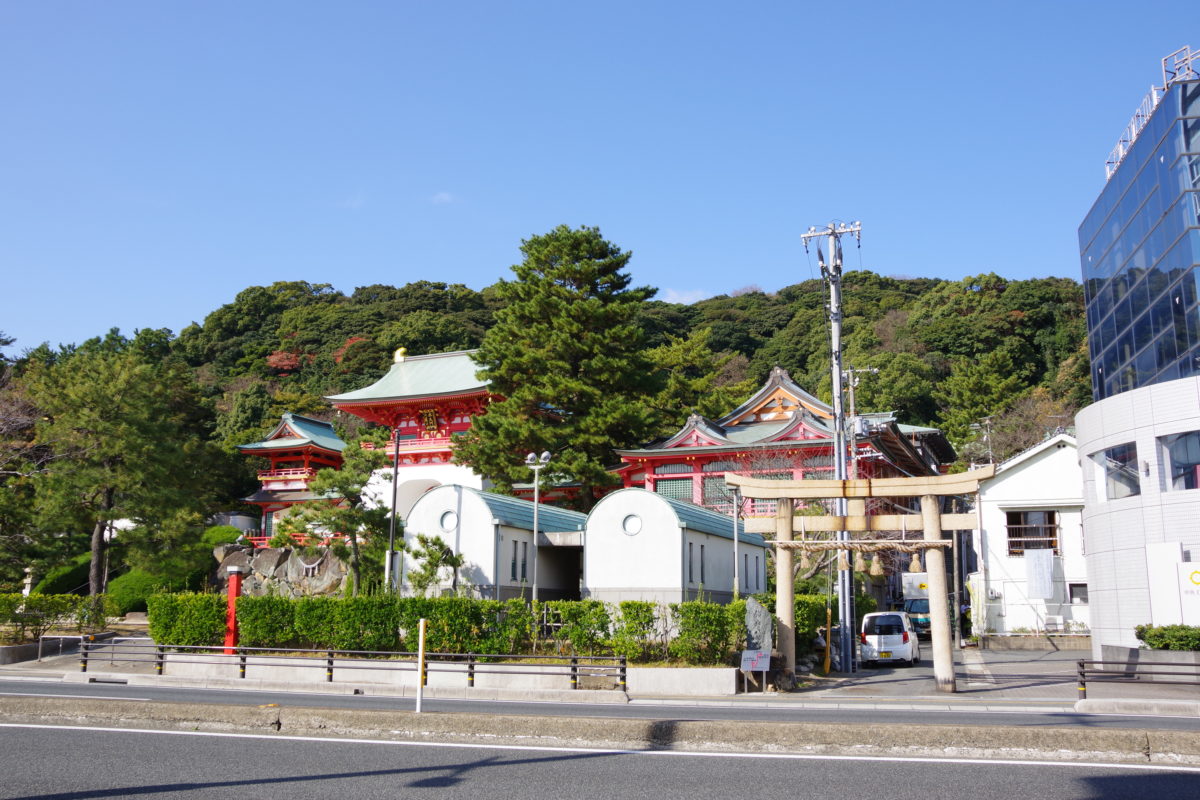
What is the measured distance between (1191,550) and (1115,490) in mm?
2452

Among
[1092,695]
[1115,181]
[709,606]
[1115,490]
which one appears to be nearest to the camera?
[1092,695]

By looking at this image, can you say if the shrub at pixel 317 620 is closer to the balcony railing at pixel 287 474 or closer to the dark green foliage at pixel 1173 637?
the dark green foliage at pixel 1173 637

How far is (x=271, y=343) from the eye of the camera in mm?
84750

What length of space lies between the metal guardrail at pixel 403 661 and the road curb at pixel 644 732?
7.45 meters

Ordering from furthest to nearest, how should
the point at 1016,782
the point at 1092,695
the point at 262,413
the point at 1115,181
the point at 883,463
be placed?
the point at 262,413 → the point at 883,463 → the point at 1115,181 → the point at 1092,695 → the point at 1016,782

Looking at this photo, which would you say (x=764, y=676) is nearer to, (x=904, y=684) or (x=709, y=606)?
(x=709, y=606)

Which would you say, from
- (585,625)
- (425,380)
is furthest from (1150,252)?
(425,380)

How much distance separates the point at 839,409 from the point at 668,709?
10033 mm

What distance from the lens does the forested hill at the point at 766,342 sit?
205 ft

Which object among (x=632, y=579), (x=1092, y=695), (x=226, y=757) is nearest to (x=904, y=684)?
(x=1092, y=695)

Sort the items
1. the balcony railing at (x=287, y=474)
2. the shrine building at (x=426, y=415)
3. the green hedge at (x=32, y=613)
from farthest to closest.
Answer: the balcony railing at (x=287, y=474) → the shrine building at (x=426, y=415) → the green hedge at (x=32, y=613)

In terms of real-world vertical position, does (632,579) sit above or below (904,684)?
above

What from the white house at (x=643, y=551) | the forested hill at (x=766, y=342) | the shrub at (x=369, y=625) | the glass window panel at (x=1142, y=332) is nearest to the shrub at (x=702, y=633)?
the white house at (x=643, y=551)

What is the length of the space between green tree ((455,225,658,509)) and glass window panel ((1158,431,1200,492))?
70.8 ft
